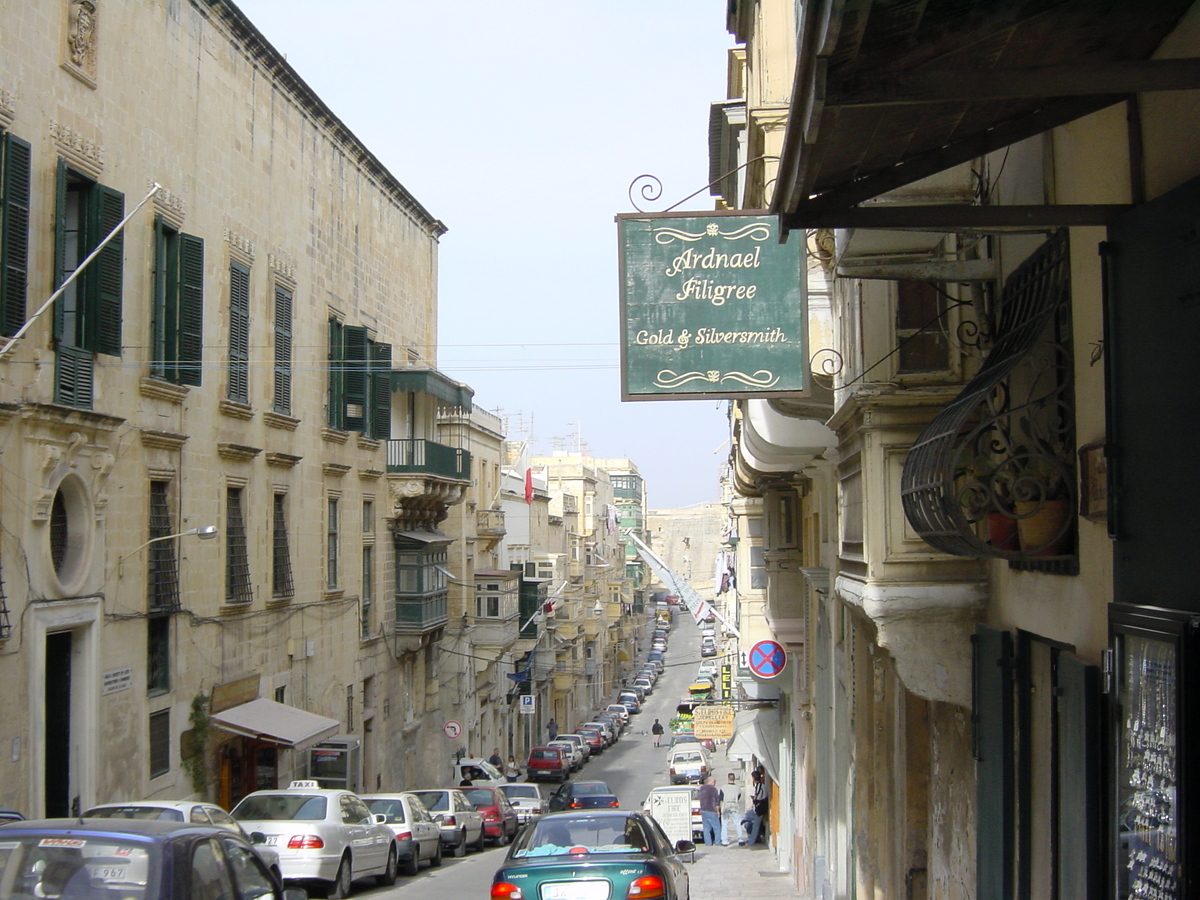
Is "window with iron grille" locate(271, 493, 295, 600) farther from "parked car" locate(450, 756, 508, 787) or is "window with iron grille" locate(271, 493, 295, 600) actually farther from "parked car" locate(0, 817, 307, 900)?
"parked car" locate(0, 817, 307, 900)

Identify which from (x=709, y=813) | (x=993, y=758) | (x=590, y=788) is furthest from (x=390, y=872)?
(x=590, y=788)

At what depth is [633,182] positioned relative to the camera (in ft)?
30.4

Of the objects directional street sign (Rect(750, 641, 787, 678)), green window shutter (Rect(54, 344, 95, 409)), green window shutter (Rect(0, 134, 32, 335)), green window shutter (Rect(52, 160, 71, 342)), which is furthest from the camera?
directional street sign (Rect(750, 641, 787, 678))

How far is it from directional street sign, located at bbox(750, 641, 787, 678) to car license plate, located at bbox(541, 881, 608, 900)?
11.9 m

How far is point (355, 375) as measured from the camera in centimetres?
3022

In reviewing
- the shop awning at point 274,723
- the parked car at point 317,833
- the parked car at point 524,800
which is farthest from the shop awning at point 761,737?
the parked car at point 317,833

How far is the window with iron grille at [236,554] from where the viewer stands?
23.3 m

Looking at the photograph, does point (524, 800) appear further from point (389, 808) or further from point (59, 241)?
point (59, 241)

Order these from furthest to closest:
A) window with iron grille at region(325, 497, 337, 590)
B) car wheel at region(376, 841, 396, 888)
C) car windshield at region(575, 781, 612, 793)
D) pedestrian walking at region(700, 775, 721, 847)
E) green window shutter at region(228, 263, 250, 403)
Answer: car windshield at region(575, 781, 612, 793) < pedestrian walking at region(700, 775, 721, 847) < window with iron grille at region(325, 497, 337, 590) < green window shutter at region(228, 263, 250, 403) < car wheel at region(376, 841, 396, 888)

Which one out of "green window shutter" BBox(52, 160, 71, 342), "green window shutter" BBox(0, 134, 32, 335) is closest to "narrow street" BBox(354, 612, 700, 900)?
"green window shutter" BBox(52, 160, 71, 342)

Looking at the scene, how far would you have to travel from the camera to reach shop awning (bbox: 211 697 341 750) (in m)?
22.1

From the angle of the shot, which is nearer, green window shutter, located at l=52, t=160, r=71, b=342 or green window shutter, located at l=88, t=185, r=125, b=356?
green window shutter, located at l=52, t=160, r=71, b=342

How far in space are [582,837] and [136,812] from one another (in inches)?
240

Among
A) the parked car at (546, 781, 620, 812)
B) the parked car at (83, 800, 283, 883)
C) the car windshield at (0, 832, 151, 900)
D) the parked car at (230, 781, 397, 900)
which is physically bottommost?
the parked car at (546, 781, 620, 812)
